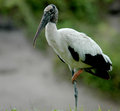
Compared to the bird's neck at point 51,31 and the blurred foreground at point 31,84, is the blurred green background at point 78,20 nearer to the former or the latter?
the blurred foreground at point 31,84

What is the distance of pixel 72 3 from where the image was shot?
7703 mm

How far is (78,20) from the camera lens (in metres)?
7.45

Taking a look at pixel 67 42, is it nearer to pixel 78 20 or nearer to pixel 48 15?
pixel 48 15

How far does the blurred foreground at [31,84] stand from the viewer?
5.93m

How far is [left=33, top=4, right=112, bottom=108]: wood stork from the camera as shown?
9.91ft

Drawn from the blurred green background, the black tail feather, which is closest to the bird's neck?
the black tail feather

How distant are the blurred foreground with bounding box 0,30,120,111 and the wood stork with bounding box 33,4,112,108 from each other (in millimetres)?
2282

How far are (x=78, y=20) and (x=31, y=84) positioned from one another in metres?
1.81

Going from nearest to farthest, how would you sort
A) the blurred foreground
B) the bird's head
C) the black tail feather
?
the bird's head
the black tail feather
the blurred foreground

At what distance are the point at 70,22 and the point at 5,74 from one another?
1589mm

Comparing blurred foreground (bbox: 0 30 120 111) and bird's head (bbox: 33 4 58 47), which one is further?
blurred foreground (bbox: 0 30 120 111)

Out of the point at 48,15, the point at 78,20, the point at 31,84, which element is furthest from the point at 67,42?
the point at 78,20

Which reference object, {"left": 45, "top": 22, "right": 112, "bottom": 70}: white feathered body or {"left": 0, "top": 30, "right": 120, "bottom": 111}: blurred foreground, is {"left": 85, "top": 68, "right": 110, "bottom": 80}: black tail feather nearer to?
{"left": 45, "top": 22, "right": 112, "bottom": 70}: white feathered body

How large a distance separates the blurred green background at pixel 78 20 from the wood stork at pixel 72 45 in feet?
8.82
